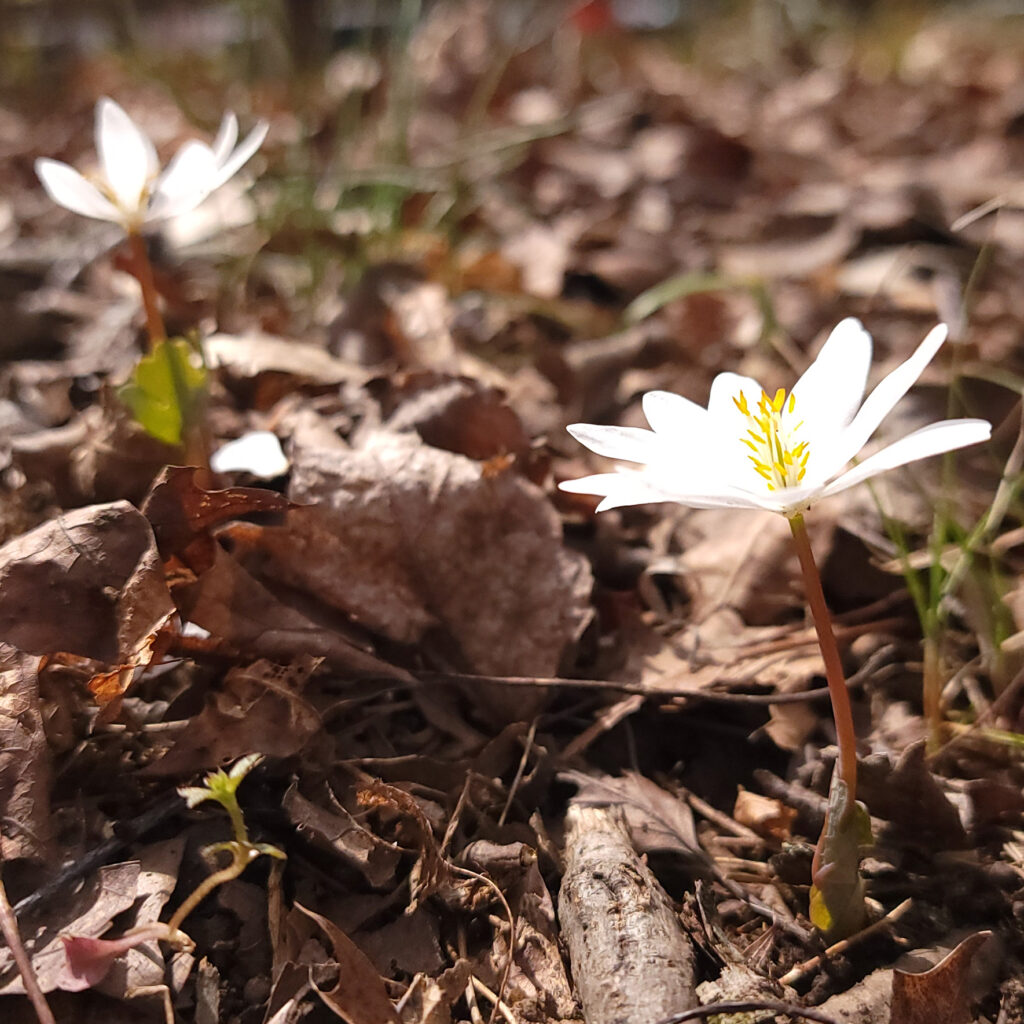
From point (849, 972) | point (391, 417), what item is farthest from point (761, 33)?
point (849, 972)

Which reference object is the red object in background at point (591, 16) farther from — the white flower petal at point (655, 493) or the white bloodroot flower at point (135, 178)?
the white flower petal at point (655, 493)

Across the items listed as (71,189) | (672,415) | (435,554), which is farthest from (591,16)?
(672,415)

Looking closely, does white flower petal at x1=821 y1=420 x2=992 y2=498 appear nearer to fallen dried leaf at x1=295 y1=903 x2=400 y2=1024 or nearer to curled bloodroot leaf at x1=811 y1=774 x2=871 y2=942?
curled bloodroot leaf at x1=811 y1=774 x2=871 y2=942

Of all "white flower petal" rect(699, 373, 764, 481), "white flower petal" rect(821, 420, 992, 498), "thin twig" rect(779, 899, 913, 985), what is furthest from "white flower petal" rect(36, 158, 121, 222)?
"thin twig" rect(779, 899, 913, 985)

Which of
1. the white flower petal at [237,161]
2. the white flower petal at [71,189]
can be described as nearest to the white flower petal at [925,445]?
the white flower petal at [237,161]

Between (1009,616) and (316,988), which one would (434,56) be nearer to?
(1009,616)

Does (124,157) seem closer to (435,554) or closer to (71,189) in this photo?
(71,189)
